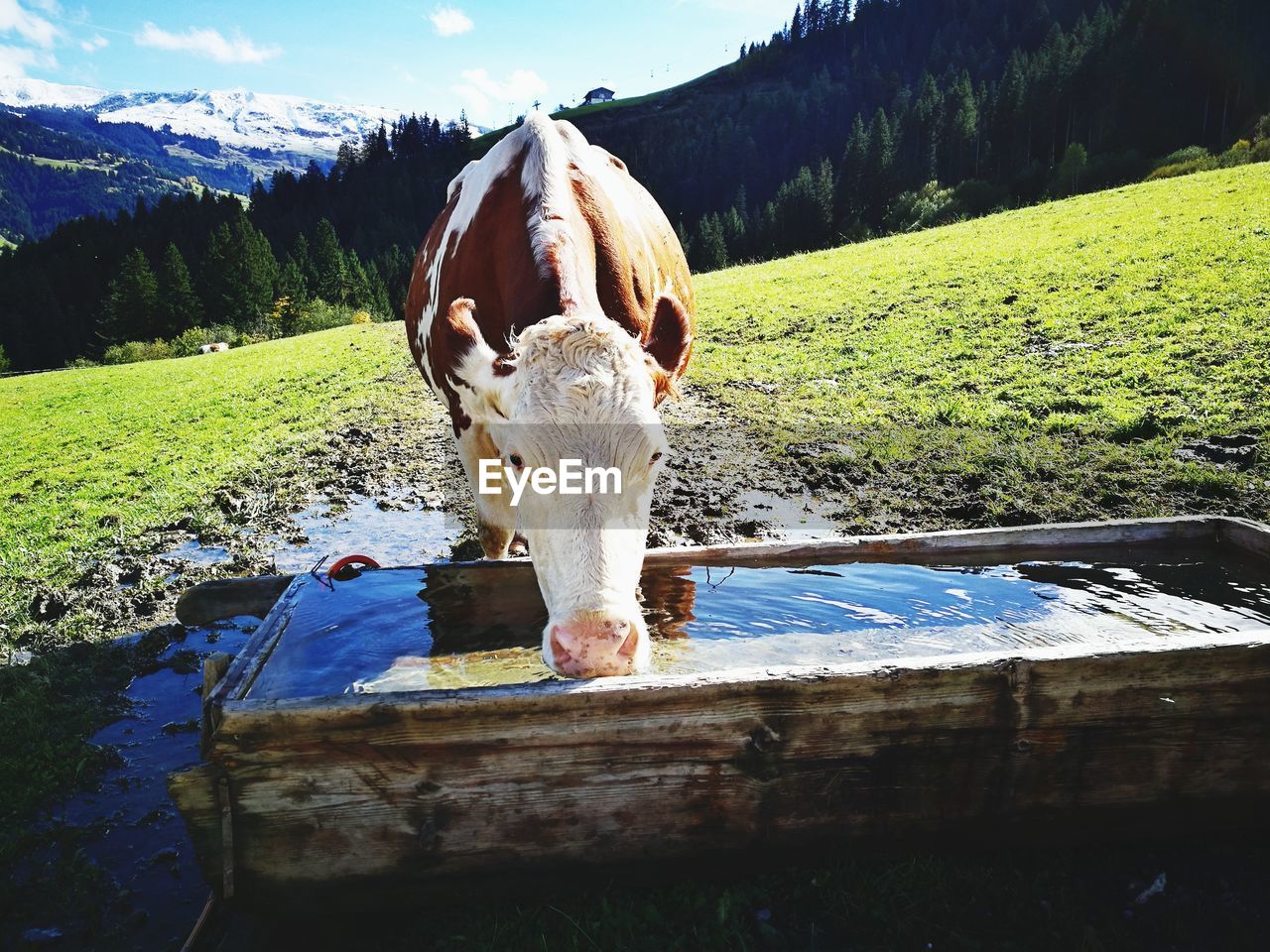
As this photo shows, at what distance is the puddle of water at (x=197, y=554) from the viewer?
668 cm

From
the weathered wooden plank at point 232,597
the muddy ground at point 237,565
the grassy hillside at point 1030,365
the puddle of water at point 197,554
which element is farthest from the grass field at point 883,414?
the weathered wooden plank at point 232,597

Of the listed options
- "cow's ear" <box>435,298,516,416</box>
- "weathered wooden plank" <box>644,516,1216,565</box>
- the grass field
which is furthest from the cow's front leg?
the grass field

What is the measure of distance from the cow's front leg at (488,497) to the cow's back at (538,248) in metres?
0.30

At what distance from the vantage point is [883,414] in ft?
32.9

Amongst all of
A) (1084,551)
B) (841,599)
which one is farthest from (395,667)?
(1084,551)

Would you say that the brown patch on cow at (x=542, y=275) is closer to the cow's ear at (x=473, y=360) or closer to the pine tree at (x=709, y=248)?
the cow's ear at (x=473, y=360)

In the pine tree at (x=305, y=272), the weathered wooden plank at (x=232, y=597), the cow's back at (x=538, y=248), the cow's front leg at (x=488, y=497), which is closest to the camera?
the cow's back at (x=538, y=248)

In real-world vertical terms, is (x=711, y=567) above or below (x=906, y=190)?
below

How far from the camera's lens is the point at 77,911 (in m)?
2.79

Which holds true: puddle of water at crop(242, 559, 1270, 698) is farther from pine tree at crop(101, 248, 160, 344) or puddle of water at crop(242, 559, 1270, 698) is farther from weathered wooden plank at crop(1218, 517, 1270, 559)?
pine tree at crop(101, 248, 160, 344)

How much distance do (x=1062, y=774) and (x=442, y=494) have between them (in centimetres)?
678

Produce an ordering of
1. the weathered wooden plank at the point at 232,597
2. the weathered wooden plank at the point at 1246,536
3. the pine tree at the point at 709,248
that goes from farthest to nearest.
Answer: the pine tree at the point at 709,248 → the weathered wooden plank at the point at 232,597 → the weathered wooden plank at the point at 1246,536

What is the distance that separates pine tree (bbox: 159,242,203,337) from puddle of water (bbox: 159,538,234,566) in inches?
2627

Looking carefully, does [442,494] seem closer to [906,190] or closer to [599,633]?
[599,633]
